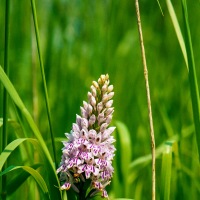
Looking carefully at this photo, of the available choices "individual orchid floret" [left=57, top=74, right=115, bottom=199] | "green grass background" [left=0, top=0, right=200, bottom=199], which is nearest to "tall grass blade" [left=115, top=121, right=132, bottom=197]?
"green grass background" [left=0, top=0, right=200, bottom=199]

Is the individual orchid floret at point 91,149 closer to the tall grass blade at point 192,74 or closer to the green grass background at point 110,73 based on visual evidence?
the tall grass blade at point 192,74

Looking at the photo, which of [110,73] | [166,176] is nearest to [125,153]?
[166,176]

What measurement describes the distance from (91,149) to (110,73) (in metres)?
1.69

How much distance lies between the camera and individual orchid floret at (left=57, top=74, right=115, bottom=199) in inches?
68.0

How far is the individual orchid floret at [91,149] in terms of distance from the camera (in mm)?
1727

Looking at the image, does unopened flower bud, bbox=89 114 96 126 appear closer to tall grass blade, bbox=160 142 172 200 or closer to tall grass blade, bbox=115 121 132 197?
tall grass blade, bbox=160 142 172 200

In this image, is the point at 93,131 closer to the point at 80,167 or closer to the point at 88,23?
the point at 80,167

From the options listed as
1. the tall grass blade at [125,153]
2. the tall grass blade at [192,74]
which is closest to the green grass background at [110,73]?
the tall grass blade at [125,153]

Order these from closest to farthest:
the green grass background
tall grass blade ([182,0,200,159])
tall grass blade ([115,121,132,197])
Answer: tall grass blade ([182,0,200,159])
tall grass blade ([115,121,132,197])
the green grass background

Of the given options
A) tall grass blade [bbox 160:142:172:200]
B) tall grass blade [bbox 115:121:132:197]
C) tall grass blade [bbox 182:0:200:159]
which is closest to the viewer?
tall grass blade [bbox 182:0:200:159]

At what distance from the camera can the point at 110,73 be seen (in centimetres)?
341

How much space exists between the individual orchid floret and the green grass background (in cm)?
117

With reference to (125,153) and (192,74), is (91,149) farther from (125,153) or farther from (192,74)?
(125,153)

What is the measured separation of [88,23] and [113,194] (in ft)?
6.55
